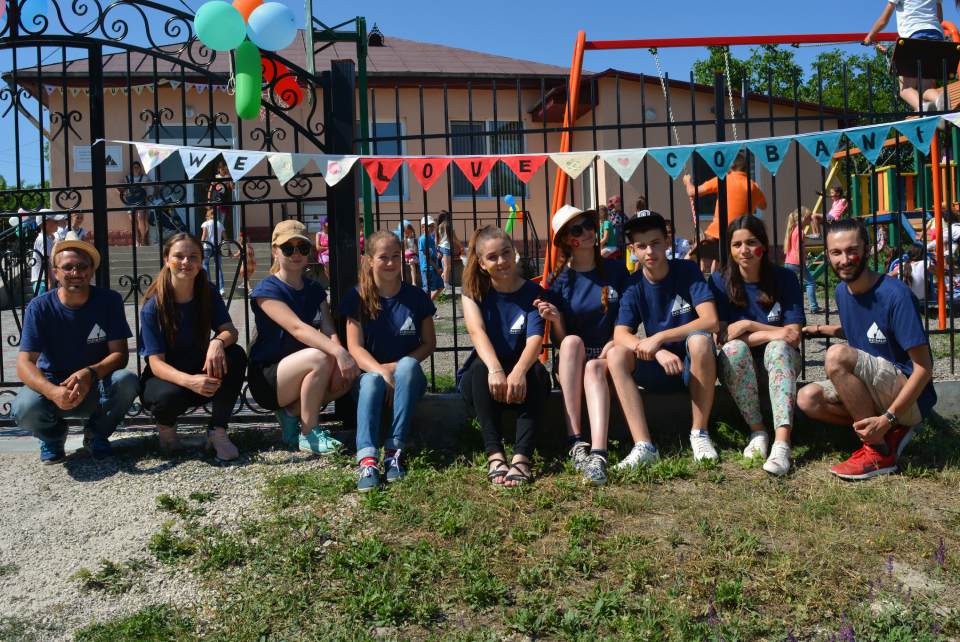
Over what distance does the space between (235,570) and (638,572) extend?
151cm

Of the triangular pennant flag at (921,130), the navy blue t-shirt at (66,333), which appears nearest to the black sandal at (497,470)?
the navy blue t-shirt at (66,333)

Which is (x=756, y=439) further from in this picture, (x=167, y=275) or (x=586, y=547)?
(x=167, y=275)

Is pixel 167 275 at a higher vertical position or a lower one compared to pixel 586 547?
higher

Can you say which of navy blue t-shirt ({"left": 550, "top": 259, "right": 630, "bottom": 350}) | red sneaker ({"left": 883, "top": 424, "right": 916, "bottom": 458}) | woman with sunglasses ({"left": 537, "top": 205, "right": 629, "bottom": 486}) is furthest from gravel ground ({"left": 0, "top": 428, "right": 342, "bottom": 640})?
red sneaker ({"left": 883, "top": 424, "right": 916, "bottom": 458})

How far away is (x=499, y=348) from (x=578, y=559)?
1542mm

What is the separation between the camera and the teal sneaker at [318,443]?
15.1ft

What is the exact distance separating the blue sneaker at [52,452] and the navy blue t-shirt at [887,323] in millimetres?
4126

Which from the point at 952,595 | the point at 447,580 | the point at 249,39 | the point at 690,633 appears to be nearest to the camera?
the point at 690,633

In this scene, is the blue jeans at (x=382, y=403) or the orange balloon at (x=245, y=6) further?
the orange balloon at (x=245, y=6)

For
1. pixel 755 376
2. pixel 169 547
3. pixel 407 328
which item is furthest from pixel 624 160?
pixel 169 547

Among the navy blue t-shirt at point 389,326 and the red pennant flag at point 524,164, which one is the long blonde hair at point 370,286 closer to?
the navy blue t-shirt at point 389,326

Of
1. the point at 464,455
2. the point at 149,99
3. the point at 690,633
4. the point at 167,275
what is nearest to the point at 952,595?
the point at 690,633

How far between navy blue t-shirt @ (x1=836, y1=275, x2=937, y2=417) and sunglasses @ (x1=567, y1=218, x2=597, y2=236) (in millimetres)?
1317

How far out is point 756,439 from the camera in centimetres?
434
